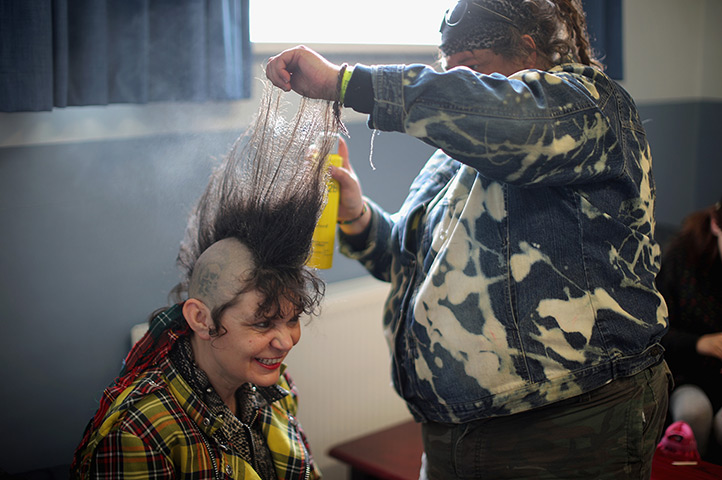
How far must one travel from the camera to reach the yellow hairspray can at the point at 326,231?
1.39m

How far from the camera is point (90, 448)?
1116mm

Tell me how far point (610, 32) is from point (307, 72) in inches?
83.3

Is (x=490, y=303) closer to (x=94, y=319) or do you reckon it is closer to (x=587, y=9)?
(x=94, y=319)

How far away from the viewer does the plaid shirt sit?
1106 mm

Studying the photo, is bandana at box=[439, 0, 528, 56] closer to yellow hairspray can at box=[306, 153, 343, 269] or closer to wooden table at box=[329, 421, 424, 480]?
yellow hairspray can at box=[306, 153, 343, 269]

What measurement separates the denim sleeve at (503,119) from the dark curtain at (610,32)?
1.88 m

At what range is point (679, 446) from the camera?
1850 millimetres

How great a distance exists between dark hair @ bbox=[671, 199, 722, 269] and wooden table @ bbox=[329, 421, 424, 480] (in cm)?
109

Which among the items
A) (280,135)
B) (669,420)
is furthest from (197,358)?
(669,420)

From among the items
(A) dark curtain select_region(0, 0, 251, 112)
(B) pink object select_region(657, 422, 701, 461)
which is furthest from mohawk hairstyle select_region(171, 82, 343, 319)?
(B) pink object select_region(657, 422, 701, 461)

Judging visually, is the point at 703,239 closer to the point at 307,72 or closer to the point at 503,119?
the point at 503,119

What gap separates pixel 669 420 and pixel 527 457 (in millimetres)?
1332

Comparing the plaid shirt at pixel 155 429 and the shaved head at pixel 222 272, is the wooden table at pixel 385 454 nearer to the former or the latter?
the plaid shirt at pixel 155 429

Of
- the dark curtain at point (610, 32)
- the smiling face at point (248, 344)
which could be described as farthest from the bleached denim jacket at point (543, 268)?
the dark curtain at point (610, 32)
